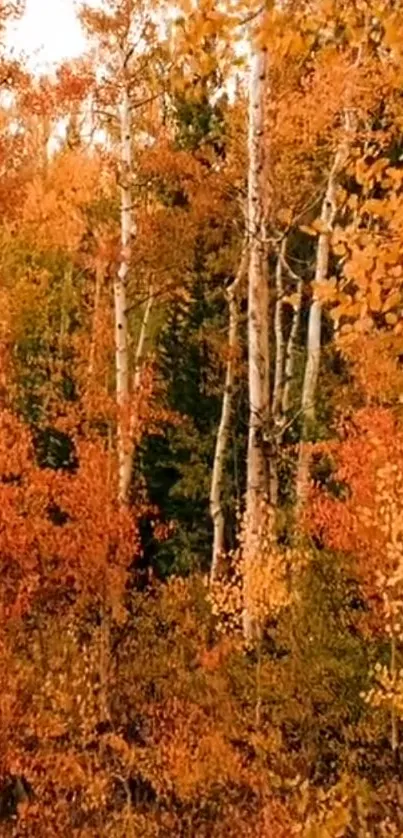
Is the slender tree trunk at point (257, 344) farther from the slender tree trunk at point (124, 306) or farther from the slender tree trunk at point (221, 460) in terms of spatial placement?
the slender tree trunk at point (124, 306)

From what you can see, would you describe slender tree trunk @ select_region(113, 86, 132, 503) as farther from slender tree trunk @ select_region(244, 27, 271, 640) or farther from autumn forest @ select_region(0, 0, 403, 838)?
slender tree trunk @ select_region(244, 27, 271, 640)

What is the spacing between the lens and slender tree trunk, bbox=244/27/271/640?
11.1m

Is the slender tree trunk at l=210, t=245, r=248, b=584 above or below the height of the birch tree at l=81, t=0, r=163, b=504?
below

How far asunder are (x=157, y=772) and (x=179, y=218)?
30.7 feet

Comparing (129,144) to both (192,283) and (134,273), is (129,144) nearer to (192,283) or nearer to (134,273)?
(134,273)

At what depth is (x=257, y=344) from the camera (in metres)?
11.3

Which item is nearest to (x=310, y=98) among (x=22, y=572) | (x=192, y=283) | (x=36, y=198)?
→ (x=192, y=283)

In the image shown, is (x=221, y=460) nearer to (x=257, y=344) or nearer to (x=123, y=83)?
(x=257, y=344)

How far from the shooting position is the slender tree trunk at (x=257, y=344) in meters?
11.1

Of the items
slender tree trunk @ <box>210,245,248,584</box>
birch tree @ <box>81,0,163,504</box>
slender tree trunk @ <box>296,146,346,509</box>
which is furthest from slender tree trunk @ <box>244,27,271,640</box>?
birch tree @ <box>81,0,163,504</box>

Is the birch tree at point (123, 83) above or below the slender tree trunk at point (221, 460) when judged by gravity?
above

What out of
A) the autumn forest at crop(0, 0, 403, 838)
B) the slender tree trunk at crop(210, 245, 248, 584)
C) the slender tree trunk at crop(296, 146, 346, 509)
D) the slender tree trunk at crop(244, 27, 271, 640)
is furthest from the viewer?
the slender tree trunk at crop(210, 245, 248, 584)

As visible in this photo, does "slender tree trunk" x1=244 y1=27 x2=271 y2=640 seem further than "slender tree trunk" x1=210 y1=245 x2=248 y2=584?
No

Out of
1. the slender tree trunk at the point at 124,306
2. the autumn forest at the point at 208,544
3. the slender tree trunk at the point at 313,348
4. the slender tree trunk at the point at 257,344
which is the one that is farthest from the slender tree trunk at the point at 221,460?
the slender tree trunk at the point at 257,344
